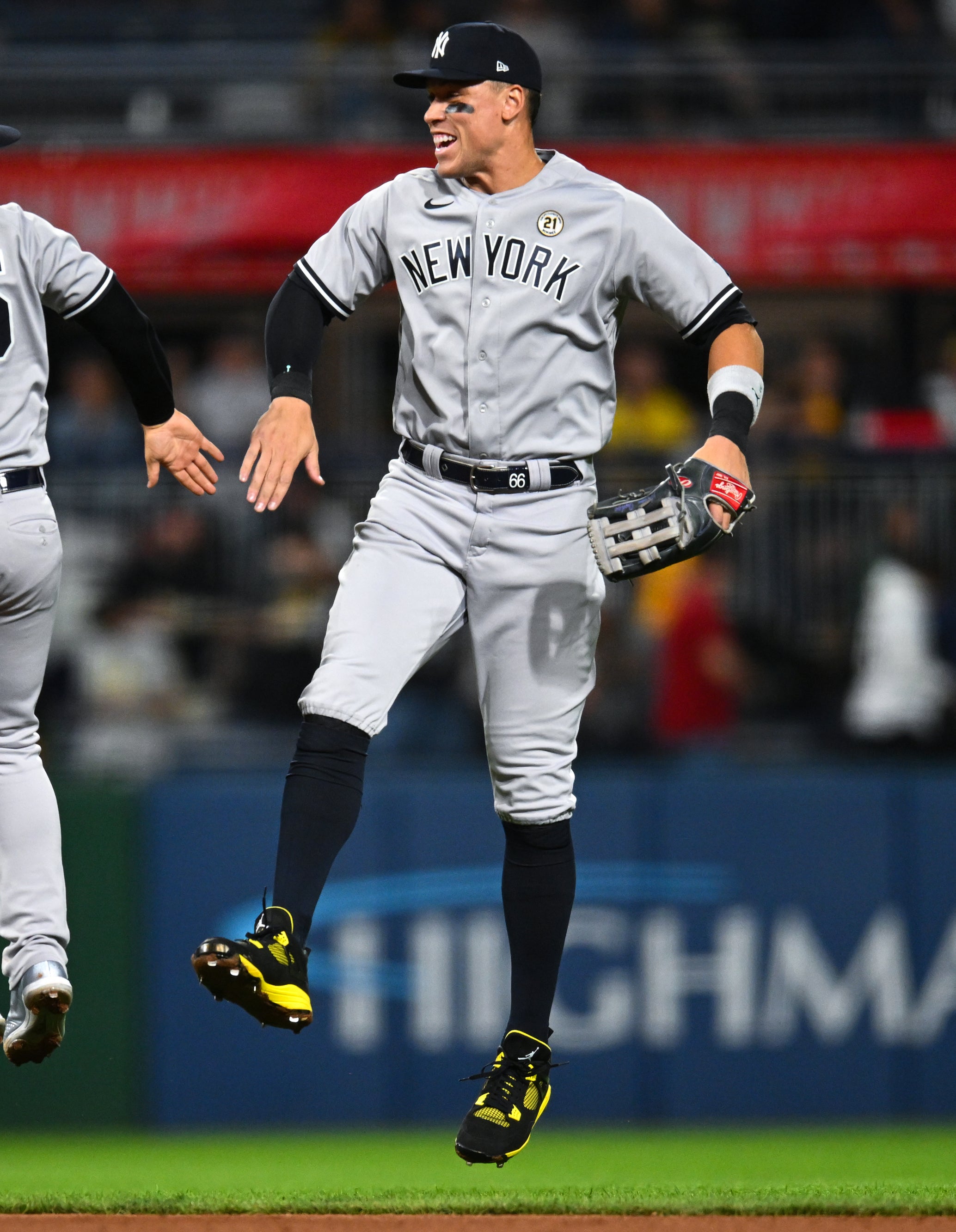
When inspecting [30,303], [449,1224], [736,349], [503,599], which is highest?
[30,303]

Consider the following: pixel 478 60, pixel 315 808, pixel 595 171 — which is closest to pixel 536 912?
pixel 315 808

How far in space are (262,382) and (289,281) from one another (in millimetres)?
5524

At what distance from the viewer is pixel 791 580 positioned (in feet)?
29.2

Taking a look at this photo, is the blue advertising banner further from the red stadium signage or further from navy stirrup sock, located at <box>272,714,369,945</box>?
navy stirrup sock, located at <box>272,714,369,945</box>

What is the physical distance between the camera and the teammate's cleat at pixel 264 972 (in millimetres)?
3588

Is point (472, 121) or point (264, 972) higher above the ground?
point (472, 121)

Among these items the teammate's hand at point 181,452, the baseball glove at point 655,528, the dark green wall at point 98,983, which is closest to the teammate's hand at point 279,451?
the teammate's hand at point 181,452

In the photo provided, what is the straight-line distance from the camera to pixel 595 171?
9977mm

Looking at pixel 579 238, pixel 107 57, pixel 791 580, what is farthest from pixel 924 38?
pixel 579 238

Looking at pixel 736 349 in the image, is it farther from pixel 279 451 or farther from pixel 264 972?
pixel 264 972

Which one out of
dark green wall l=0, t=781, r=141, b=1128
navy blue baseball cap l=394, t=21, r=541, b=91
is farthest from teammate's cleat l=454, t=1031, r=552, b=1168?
dark green wall l=0, t=781, r=141, b=1128

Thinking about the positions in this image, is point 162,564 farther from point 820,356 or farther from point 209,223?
point 820,356

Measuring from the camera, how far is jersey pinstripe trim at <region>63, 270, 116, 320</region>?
429 centimetres

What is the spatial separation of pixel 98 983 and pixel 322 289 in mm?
4387
